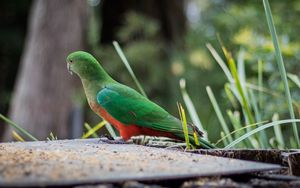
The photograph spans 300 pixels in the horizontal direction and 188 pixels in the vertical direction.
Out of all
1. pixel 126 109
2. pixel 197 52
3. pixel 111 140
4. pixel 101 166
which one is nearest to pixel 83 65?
pixel 126 109

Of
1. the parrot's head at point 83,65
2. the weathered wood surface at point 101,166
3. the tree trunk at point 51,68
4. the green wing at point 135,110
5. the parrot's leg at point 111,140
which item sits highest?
the tree trunk at point 51,68

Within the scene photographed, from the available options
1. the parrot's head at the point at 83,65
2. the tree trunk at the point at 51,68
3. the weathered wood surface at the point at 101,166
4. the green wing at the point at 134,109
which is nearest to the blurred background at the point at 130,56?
the tree trunk at the point at 51,68

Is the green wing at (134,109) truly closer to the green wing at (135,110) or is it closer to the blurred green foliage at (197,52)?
the green wing at (135,110)

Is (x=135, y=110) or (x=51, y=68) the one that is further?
(x=51, y=68)

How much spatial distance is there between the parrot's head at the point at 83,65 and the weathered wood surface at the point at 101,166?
115 cm

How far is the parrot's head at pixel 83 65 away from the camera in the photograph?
3018 millimetres

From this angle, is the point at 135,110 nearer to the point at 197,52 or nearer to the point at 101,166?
the point at 101,166

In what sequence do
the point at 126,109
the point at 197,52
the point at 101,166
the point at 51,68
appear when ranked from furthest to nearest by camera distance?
the point at 51,68
the point at 197,52
the point at 126,109
the point at 101,166

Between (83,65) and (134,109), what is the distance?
1.55 ft

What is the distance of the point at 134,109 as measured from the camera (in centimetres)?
277

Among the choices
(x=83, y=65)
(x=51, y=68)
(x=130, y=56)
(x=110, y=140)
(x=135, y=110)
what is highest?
(x=130, y=56)

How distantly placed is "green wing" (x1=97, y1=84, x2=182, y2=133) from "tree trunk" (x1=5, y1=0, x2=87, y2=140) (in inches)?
193

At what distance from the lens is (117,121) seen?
2783mm

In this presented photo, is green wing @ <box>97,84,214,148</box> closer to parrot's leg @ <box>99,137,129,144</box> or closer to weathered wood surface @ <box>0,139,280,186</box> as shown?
parrot's leg @ <box>99,137,129,144</box>
